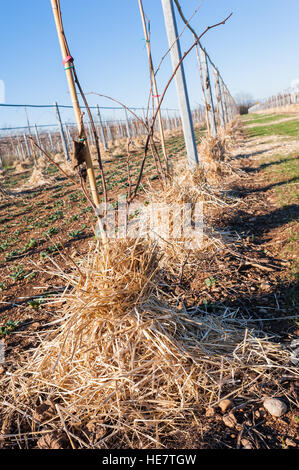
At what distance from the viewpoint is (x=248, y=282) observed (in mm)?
2861

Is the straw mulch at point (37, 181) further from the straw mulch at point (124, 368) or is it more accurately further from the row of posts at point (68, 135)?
the straw mulch at point (124, 368)

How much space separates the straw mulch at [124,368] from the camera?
5.16ft

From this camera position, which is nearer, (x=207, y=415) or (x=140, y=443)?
(x=140, y=443)

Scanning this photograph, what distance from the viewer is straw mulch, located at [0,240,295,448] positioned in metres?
1.57

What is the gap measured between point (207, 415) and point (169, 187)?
2.62m

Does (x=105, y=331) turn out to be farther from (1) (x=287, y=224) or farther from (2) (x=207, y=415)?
(1) (x=287, y=224)

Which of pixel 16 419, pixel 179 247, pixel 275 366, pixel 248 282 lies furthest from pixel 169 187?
pixel 16 419

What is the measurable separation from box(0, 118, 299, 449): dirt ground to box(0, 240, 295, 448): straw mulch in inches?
4.5

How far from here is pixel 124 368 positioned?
172cm

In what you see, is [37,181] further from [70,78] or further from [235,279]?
[70,78]

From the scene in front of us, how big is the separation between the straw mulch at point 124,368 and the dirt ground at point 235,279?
0.38 ft

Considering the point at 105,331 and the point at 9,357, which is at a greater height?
the point at 105,331

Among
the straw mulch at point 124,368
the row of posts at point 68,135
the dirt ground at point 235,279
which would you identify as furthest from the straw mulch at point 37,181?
the straw mulch at point 124,368

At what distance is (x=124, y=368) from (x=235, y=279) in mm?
Answer: 1520
